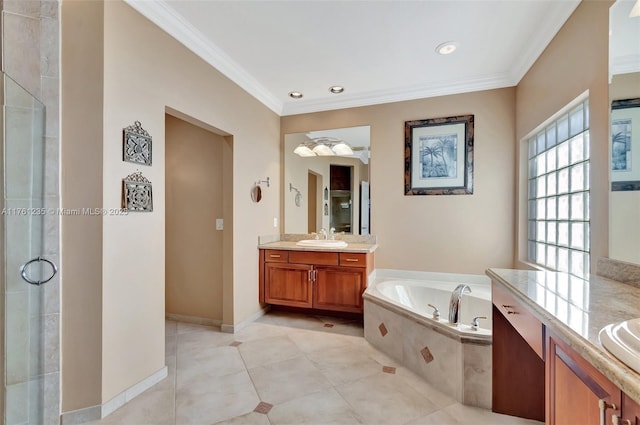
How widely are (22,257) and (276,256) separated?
6.79 feet

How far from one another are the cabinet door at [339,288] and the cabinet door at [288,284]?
105 mm

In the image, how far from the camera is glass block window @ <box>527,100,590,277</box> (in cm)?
196

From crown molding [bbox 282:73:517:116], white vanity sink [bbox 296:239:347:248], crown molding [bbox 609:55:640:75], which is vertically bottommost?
white vanity sink [bbox 296:239:347:248]

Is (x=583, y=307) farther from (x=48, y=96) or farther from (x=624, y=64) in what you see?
(x=48, y=96)

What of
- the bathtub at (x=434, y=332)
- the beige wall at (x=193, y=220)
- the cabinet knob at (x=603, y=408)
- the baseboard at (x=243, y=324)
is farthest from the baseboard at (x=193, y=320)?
the cabinet knob at (x=603, y=408)

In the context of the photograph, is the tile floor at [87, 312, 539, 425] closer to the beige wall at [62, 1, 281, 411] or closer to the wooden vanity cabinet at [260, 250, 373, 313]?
the beige wall at [62, 1, 281, 411]

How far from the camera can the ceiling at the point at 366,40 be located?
1976 millimetres

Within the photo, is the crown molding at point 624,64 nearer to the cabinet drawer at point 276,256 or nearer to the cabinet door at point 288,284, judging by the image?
the cabinet door at point 288,284

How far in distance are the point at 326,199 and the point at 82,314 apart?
2625 millimetres

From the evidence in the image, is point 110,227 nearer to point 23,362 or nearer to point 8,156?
point 8,156

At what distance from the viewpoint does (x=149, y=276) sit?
198 cm

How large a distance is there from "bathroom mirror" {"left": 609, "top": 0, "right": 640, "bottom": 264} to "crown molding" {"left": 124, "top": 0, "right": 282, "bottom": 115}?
104 inches

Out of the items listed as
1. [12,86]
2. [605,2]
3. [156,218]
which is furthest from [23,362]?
[605,2]

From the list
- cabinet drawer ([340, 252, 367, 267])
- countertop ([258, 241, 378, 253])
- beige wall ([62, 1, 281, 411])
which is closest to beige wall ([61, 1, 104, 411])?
beige wall ([62, 1, 281, 411])
